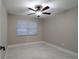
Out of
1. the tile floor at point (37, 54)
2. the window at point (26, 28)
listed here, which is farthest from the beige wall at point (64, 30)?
the window at point (26, 28)

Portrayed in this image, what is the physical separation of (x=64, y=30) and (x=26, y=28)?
3.01 m

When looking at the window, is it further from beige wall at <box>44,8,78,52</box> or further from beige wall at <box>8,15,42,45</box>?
beige wall at <box>44,8,78,52</box>

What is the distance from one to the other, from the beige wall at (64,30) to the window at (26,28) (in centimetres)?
119

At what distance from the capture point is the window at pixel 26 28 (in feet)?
18.6

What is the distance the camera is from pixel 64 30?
169 inches

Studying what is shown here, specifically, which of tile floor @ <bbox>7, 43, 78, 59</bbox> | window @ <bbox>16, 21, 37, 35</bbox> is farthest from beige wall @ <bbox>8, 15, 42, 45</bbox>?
tile floor @ <bbox>7, 43, 78, 59</bbox>

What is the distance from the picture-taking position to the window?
5680 mm

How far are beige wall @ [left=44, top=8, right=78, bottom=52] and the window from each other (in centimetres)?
119

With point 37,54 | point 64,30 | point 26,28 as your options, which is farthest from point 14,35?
point 64,30

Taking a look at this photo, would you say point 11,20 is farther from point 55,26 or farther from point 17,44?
point 55,26

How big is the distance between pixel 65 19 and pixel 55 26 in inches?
43.1

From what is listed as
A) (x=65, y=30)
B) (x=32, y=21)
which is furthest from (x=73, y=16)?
(x=32, y=21)

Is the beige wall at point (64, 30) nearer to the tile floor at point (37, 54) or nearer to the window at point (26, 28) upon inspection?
the tile floor at point (37, 54)

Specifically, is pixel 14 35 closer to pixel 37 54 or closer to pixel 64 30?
pixel 37 54
